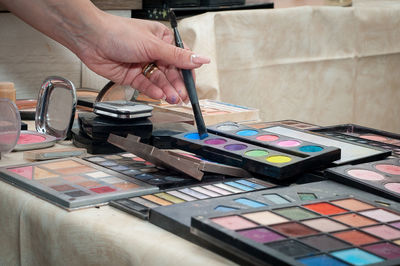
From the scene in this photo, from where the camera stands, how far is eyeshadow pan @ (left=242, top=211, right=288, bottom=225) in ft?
2.08

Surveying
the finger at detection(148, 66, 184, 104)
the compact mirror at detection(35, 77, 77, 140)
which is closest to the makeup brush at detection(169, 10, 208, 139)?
the finger at detection(148, 66, 184, 104)

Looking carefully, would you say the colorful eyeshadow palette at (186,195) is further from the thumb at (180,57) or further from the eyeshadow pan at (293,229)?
the thumb at (180,57)

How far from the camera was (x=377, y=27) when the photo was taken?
2.36 m

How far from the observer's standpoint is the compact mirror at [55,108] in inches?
43.4

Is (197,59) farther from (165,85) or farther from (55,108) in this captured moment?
(55,108)

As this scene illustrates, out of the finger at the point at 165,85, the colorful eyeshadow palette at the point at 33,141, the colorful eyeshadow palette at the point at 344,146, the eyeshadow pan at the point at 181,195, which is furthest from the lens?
the finger at the point at 165,85

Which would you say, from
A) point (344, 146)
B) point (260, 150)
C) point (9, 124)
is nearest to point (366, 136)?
point (344, 146)

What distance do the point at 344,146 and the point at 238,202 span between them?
309mm

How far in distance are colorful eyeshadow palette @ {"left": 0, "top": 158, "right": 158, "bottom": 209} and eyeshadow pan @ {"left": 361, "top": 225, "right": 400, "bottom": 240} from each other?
0.95 ft

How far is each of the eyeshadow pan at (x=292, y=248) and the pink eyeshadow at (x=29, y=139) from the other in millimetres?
618

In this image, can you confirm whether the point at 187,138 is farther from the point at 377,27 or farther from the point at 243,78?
the point at 377,27

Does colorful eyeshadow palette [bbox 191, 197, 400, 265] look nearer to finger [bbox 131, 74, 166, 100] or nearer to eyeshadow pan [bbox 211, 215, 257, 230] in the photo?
eyeshadow pan [bbox 211, 215, 257, 230]

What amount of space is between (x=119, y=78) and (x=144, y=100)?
8.3 inches

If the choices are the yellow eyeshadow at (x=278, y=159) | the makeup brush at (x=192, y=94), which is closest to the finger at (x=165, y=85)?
the makeup brush at (x=192, y=94)
